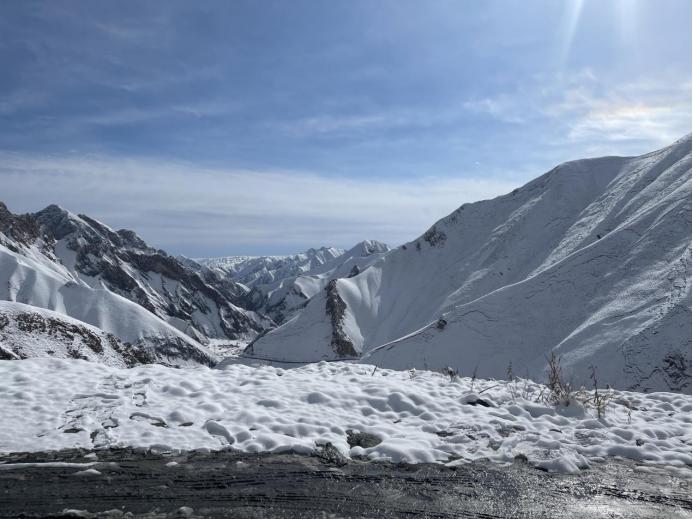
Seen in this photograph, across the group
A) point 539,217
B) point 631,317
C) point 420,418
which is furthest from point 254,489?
point 539,217

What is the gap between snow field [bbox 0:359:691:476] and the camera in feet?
20.7

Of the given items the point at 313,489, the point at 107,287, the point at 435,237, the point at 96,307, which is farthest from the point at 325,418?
the point at 107,287

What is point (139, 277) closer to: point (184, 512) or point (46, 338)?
point (46, 338)

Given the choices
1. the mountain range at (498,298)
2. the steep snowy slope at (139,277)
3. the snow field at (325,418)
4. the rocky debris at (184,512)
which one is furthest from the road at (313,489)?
the steep snowy slope at (139,277)

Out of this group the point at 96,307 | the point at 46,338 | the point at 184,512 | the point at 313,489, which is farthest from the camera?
the point at 96,307

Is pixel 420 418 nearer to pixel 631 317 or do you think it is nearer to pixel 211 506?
pixel 211 506

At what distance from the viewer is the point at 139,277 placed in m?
182

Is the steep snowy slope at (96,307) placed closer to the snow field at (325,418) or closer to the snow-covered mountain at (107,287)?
the snow-covered mountain at (107,287)

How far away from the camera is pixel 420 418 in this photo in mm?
7875

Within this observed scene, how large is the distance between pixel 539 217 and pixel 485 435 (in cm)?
8729

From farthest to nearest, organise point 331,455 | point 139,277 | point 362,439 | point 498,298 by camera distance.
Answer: point 139,277 < point 498,298 < point 362,439 < point 331,455

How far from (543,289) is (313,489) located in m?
50.3

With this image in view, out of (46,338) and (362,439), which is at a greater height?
(362,439)

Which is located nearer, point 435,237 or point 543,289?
point 543,289
